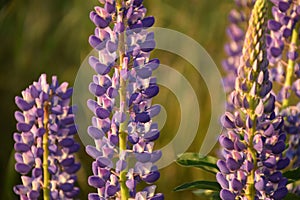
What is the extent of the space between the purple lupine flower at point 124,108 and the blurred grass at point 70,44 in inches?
89.6

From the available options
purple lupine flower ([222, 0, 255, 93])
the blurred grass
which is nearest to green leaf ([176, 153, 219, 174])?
purple lupine flower ([222, 0, 255, 93])

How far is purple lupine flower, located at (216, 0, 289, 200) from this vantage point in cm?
200

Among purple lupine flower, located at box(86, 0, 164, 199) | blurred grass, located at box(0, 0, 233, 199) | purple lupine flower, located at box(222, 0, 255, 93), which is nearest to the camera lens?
purple lupine flower, located at box(86, 0, 164, 199)

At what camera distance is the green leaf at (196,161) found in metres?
2.20

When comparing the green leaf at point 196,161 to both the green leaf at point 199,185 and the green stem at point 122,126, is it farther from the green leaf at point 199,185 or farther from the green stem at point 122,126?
the green stem at point 122,126

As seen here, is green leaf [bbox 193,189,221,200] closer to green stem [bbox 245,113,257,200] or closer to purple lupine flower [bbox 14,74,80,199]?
green stem [bbox 245,113,257,200]

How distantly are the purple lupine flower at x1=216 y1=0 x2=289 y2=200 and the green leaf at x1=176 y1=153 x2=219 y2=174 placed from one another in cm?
18

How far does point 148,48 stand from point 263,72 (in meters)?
0.35

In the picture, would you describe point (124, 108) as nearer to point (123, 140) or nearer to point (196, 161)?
point (123, 140)

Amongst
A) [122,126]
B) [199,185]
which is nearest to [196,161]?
[199,185]

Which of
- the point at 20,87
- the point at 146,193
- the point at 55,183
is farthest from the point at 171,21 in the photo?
the point at 146,193

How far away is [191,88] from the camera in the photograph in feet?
14.7

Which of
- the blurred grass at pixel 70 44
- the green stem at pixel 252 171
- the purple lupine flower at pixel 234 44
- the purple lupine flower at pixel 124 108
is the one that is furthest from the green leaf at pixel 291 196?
the blurred grass at pixel 70 44

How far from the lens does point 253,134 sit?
2029 mm
